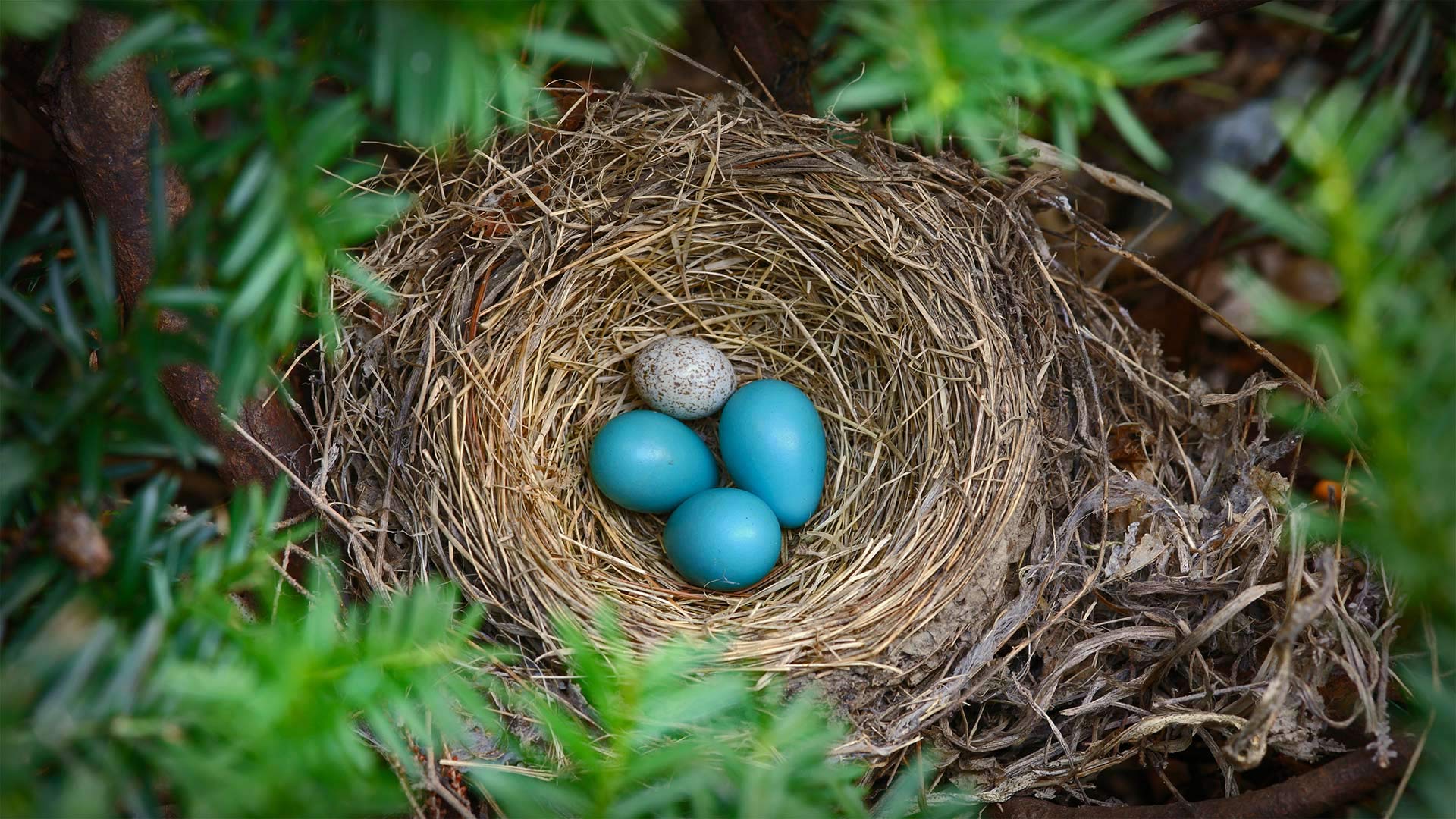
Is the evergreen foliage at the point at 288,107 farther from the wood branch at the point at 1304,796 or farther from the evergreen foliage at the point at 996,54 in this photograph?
the wood branch at the point at 1304,796

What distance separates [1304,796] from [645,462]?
0.98 meters


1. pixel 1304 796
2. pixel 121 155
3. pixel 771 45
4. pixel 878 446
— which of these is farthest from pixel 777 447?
pixel 121 155

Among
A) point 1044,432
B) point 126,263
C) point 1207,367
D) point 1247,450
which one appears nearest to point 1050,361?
point 1044,432

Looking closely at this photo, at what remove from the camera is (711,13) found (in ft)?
4.98

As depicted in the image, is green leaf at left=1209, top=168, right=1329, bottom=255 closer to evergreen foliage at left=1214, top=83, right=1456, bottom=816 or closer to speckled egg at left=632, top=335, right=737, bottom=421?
evergreen foliage at left=1214, top=83, right=1456, bottom=816

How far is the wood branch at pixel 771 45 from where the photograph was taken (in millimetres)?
1525

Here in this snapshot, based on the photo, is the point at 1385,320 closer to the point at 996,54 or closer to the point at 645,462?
the point at 996,54

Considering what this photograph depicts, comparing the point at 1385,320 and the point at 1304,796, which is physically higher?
the point at 1385,320

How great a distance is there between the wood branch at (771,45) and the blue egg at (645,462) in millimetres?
566

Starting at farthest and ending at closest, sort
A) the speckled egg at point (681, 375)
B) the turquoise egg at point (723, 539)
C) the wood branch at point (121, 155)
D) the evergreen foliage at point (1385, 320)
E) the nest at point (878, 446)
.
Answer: the speckled egg at point (681, 375) → the turquoise egg at point (723, 539) → the nest at point (878, 446) → the wood branch at point (121, 155) → the evergreen foliage at point (1385, 320)

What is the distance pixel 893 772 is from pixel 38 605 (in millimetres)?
971

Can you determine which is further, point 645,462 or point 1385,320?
point 645,462

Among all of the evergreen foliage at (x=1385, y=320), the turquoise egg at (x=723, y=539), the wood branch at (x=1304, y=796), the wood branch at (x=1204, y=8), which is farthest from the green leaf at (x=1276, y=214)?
the turquoise egg at (x=723, y=539)

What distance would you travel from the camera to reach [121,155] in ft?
3.29
